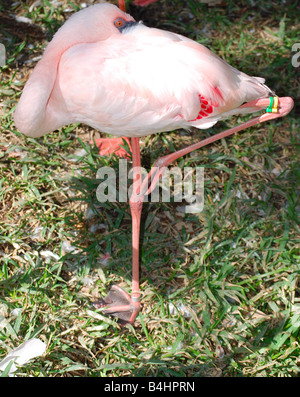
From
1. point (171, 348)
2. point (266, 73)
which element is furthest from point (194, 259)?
point (266, 73)

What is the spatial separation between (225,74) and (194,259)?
1.00 m

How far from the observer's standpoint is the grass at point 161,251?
2.43m

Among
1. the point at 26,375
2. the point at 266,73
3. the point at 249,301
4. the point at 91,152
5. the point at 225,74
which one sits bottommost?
the point at 26,375

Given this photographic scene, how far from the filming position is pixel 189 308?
2.58 meters

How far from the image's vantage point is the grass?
7.96 ft

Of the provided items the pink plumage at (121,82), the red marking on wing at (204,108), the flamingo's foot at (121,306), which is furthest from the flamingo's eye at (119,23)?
the flamingo's foot at (121,306)

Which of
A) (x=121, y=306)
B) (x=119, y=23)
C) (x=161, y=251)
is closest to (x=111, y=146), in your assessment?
(x=161, y=251)

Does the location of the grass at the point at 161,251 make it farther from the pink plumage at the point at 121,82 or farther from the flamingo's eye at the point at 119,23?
the flamingo's eye at the point at 119,23

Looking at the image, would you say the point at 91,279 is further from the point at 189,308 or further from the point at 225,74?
the point at 225,74

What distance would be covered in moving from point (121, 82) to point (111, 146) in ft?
3.14

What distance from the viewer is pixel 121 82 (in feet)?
6.96

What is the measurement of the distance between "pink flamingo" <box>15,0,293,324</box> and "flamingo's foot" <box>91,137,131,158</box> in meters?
0.67

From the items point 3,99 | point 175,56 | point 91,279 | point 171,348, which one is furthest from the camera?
point 3,99

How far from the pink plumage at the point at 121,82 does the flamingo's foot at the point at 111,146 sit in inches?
26.3
